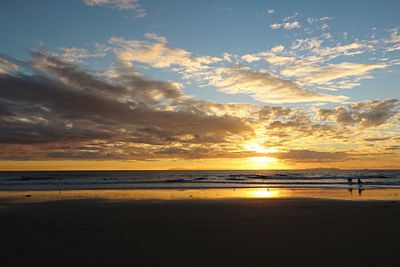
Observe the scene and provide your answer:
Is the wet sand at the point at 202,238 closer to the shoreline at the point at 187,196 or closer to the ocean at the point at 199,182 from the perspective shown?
the shoreline at the point at 187,196

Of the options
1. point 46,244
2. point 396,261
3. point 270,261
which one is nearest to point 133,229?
point 46,244

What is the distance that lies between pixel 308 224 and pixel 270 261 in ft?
19.8

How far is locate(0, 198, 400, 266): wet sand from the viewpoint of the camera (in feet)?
31.7

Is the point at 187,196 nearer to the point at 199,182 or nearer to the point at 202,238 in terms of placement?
the point at 202,238

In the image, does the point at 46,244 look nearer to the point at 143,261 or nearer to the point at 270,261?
the point at 143,261

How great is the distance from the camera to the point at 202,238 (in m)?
12.3

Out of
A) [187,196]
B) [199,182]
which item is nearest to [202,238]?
[187,196]

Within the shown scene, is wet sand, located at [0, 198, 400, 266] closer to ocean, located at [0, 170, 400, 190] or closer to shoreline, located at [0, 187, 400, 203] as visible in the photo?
shoreline, located at [0, 187, 400, 203]

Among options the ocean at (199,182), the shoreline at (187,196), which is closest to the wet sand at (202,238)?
the shoreline at (187,196)

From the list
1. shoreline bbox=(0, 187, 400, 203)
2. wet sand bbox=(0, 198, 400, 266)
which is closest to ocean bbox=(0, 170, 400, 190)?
shoreline bbox=(0, 187, 400, 203)

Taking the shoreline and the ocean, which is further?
the ocean

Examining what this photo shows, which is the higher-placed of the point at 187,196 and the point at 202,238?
the point at 187,196

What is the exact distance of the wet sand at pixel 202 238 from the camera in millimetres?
9656

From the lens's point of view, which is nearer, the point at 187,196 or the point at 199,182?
the point at 187,196
